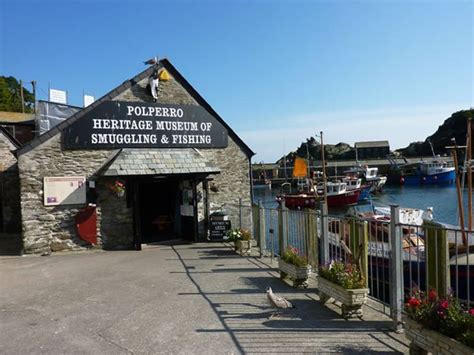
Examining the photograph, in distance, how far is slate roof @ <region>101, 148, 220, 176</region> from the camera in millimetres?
13294

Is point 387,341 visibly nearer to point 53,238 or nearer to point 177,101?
point 53,238

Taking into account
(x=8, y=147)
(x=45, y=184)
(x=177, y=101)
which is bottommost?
(x=45, y=184)

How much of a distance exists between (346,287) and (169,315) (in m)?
2.86

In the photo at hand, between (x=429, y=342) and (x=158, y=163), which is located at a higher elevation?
(x=158, y=163)

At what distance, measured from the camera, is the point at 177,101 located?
50.3 feet

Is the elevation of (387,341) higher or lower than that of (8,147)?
lower

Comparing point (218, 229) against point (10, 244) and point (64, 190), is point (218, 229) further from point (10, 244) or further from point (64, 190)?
point (10, 244)

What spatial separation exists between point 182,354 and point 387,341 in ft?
8.65

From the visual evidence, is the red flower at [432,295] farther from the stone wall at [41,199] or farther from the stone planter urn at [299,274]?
the stone wall at [41,199]

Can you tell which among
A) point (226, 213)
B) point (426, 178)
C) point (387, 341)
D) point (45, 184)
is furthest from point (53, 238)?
point (426, 178)

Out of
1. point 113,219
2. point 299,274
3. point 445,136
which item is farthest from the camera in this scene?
point 445,136

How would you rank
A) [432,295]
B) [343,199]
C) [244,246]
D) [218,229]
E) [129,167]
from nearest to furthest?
[432,295] → [244,246] → [129,167] → [218,229] → [343,199]

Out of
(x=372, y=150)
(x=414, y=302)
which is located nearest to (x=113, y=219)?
(x=414, y=302)

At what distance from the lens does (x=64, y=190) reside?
510 inches
